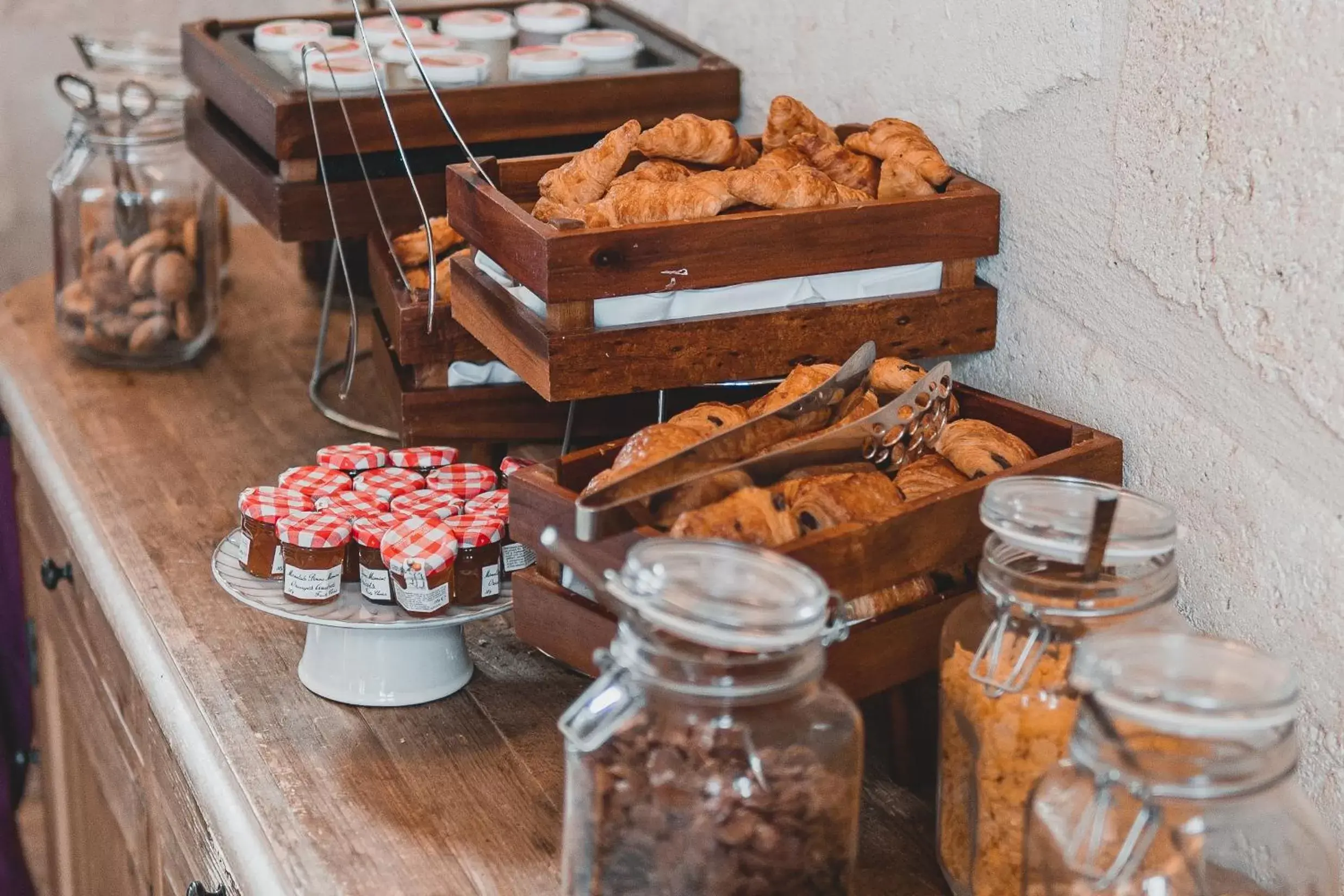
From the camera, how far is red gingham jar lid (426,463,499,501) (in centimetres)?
113

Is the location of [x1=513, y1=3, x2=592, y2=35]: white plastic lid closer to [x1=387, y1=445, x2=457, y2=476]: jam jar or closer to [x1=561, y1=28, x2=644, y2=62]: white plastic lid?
[x1=561, y1=28, x2=644, y2=62]: white plastic lid

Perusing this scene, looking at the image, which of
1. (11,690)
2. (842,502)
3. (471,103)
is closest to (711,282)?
(842,502)

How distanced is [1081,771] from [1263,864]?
0.32 feet

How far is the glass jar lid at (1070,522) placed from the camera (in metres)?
0.74

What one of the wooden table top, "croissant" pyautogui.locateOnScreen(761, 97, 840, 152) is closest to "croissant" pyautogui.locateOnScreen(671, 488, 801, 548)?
the wooden table top

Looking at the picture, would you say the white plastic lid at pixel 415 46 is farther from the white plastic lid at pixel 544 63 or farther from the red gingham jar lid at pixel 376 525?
the red gingham jar lid at pixel 376 525

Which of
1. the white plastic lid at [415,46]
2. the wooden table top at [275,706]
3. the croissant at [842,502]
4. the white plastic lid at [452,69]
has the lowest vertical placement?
the wooden table top at [275,706]

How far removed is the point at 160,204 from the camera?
5.60 ft

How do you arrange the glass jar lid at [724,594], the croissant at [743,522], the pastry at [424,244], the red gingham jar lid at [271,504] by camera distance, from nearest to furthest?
the glass jar lid at [724,594], the croissant at [743,522], the red gingham jar lid at [271,504], the pastry at [424,244]

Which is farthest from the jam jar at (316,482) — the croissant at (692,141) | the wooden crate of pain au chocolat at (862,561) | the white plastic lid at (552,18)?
the white plastic lid at (552,18)

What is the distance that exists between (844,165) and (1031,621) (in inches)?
19.5

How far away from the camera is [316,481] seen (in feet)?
3.67

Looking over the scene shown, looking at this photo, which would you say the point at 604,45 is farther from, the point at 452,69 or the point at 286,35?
the point at 286,35

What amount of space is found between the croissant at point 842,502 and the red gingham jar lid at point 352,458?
1.44ft
